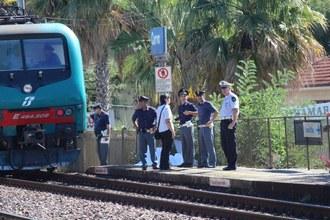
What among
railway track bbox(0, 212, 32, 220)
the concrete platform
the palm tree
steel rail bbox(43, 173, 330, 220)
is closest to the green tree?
the palm tree

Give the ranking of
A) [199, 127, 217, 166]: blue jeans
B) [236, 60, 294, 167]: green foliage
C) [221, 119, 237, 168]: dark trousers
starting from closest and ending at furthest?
[221, 119, 237, 168]: dark trousers
[199, 127, 217, 166]: blue jeans
[236, 60, 294, 167]: green foliage

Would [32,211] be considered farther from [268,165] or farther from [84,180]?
[268,165]

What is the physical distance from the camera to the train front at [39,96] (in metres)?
15.2

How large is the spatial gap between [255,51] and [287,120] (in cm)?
459

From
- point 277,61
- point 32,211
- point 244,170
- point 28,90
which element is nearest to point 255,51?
point 277,61

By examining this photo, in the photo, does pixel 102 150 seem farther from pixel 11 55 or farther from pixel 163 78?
A: pixel 11 55

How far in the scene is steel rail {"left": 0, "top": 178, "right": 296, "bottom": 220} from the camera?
33.2 feet

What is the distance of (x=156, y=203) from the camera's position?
38.4 feet

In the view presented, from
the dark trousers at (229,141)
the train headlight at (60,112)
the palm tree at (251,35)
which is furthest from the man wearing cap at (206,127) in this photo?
the palm tree at (251,35)

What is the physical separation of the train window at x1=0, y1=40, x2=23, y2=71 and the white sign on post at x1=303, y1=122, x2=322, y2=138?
22.2 ft

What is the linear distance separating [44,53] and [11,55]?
0.72 m

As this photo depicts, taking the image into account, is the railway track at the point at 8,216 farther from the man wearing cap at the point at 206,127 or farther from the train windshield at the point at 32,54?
the man wearing cap at the point at 206,127

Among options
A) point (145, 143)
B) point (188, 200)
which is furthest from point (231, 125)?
point (145, 143)

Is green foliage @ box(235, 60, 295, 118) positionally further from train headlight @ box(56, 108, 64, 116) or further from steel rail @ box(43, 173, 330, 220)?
train headlight @ box(56, 108, 64, 116)
